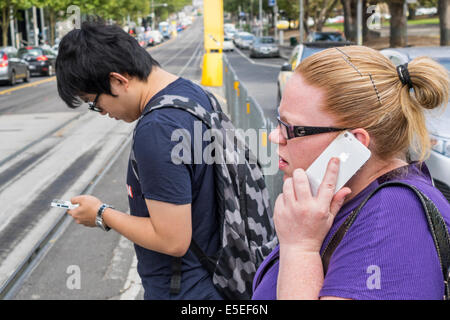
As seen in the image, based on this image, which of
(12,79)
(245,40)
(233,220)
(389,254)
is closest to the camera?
(389,254)

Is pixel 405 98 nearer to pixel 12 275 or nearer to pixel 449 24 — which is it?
pixel 12 275

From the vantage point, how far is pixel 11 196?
713cm

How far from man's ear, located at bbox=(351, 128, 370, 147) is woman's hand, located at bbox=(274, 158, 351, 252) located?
77 mm

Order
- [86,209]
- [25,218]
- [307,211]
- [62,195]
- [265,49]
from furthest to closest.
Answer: [265,49], [62,195], [25,218], [86,209], [307,211]

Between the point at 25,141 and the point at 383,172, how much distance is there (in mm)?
10510

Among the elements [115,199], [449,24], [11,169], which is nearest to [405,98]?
[115,199]

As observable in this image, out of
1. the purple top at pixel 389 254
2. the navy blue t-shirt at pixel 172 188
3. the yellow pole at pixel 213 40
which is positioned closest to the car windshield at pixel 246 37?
the yellow pole at pixel 213 40

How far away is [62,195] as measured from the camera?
7082 millimetres

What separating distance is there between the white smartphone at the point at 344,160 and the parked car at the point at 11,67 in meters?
25.1

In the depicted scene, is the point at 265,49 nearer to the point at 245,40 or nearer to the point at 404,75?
the point at 245,40

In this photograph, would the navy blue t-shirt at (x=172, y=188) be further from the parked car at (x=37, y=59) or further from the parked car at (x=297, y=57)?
the parked car at (x=37, y=59)

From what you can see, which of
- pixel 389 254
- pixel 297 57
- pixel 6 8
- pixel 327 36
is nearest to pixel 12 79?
pixel 327 36

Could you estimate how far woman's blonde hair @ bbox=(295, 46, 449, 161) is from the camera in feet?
4.35

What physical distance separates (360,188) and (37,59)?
106ft
